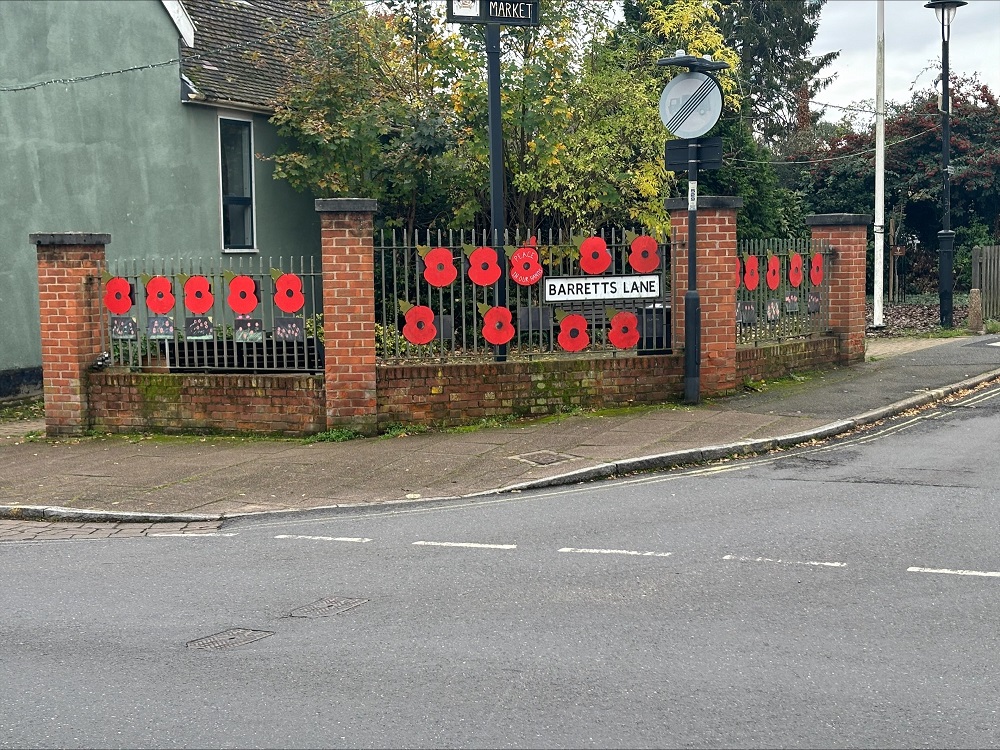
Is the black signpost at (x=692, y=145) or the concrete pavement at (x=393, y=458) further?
the black signpost at (x=692, y=145)

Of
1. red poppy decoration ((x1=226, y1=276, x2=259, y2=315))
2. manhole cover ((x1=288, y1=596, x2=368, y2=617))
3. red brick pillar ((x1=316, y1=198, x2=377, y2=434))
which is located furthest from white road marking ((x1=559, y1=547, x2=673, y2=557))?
red poppy decoration ((x1=226, y1=276, x2=259, y2=315))

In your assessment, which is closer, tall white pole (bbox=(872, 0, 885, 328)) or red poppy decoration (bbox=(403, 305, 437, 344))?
red poppy decoration (bbox=(403, 305, 437, 344))

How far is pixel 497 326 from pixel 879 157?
1494 cm

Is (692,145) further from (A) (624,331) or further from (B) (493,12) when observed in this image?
(B) (493,12)

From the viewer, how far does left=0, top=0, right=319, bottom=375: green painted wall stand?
17.0 m

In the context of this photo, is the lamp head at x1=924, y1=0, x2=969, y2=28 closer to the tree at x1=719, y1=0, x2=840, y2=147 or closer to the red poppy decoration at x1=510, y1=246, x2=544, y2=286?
the red poppy decoration at x1=510, y1=246, x2=544, y2=286

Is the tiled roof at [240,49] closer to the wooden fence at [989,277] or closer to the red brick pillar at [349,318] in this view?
the red brick pillar at [349,318]

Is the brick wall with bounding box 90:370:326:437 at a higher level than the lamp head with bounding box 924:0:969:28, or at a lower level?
lower

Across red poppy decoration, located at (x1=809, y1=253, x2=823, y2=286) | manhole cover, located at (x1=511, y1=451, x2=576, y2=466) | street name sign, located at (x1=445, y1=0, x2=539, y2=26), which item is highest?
street name sign, located at (x1=445, y1=0, x2=539, y2=26)

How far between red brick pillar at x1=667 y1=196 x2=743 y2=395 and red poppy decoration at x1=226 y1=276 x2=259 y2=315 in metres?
4.96

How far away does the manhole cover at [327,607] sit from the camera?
6465 mm

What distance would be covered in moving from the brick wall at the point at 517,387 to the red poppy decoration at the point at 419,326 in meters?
0.38

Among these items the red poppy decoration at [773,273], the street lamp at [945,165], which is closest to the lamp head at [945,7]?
the street lamp at [945,165]

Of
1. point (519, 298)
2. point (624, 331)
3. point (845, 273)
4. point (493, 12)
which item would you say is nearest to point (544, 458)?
point (519, 298)
